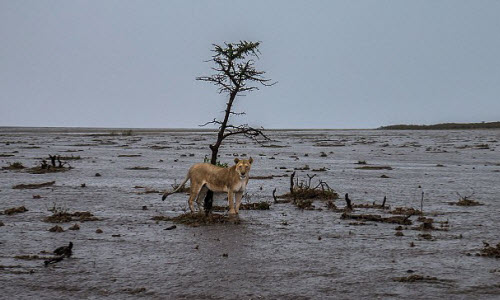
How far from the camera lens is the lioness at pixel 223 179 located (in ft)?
51.9

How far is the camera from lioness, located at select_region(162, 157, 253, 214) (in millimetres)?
15820

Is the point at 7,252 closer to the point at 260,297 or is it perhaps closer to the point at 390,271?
the point at 260,297

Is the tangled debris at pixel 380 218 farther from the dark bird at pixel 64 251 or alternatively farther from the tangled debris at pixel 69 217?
the dark bird at pixel 64 251

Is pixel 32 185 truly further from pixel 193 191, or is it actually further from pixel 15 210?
pixel 193 191

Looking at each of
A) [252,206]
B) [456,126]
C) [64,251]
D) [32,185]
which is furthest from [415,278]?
[456,126]

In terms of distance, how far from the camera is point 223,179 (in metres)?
16.0

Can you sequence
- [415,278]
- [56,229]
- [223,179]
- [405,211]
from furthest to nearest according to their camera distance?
[405,211] < [223,179] < [56,229] < [415,278]

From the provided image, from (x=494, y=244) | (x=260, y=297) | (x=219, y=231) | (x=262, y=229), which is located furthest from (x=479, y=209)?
(x=260, y=297)

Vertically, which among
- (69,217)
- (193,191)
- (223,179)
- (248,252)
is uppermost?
(223,179)

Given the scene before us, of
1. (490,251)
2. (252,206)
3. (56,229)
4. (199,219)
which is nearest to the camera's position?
(490,251)

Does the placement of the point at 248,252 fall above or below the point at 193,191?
below

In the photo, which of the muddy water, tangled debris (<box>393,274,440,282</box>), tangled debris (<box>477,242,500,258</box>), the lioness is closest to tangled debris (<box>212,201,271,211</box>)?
the muddy water

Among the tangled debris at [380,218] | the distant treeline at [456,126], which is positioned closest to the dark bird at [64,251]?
the tangled debris at [380,218]

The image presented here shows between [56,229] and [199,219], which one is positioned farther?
[199,219]
